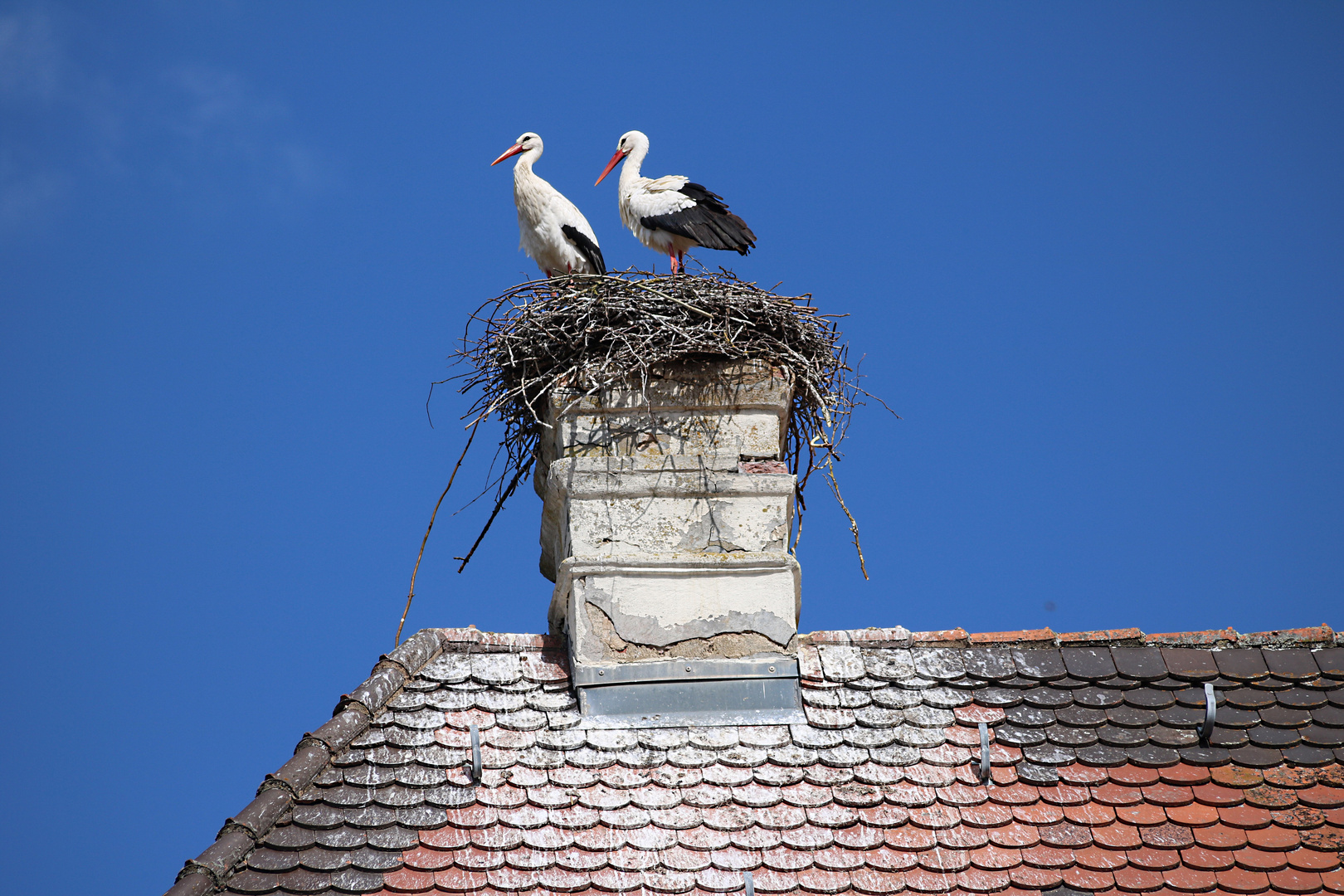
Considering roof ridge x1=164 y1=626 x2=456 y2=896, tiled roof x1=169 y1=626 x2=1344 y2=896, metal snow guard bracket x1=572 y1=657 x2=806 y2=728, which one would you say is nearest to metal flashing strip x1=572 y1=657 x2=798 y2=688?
metal snow guard bracket x1=572 y1=657 x2=806 y2=728

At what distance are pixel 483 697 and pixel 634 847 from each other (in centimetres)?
95

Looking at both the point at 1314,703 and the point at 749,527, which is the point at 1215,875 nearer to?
the point at 1314,703

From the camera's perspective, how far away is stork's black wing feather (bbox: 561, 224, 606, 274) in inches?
343

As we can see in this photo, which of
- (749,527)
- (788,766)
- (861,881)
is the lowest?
(861,881)

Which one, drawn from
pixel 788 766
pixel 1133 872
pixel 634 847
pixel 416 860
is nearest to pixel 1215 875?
pixel 1133 872

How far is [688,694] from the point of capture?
5301 mm

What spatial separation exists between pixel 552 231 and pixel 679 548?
3.82 metres

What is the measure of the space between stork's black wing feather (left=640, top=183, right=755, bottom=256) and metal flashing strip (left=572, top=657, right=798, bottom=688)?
153 inches

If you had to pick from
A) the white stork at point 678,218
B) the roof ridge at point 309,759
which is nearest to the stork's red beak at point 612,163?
the white stork at point 678,218

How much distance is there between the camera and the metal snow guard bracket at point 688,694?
207 inches

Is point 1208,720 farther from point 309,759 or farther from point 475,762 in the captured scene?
point 309,759

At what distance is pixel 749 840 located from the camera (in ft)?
15.5

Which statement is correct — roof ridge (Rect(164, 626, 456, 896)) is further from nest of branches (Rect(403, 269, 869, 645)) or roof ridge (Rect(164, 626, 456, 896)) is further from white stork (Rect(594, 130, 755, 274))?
white stork (Rect(594, 130, 755, 274))

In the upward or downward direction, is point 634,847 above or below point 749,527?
below
